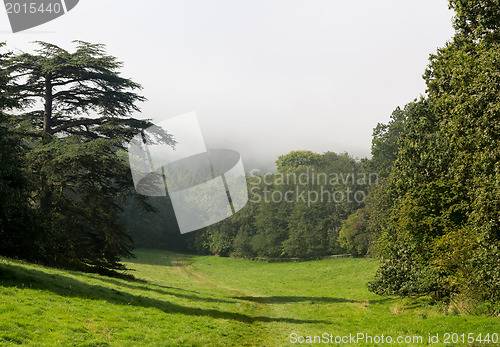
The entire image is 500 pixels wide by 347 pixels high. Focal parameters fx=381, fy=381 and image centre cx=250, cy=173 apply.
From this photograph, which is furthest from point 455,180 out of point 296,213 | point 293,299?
point 296,213

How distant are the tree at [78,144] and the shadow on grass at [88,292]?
4.61 metres

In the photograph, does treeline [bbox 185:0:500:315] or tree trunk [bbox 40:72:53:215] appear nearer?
treeline [bbox 185:0:500:315]

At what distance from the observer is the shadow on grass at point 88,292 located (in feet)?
52.2

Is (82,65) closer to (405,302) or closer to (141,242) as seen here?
(405,302)

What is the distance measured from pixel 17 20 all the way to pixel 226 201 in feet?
205

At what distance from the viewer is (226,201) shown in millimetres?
81562

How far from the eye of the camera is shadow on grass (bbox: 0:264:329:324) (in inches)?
627

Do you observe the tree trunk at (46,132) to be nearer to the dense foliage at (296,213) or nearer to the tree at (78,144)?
the tree at (78,144)

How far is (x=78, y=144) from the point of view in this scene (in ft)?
77.0

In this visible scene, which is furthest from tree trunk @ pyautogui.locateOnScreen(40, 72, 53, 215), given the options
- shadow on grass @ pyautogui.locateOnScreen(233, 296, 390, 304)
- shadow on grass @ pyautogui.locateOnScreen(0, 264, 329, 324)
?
shadow on grass @ pyautogui.locateOnScreen(233, 296, 390, 304)

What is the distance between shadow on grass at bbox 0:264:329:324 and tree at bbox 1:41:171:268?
15.1ft

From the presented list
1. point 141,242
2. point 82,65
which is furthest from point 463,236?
point 141,242

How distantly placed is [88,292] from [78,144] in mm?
9812

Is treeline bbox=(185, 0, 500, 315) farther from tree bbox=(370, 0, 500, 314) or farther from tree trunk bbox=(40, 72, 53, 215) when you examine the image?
tree trunk bbox=(40, 72, 53, 215)
